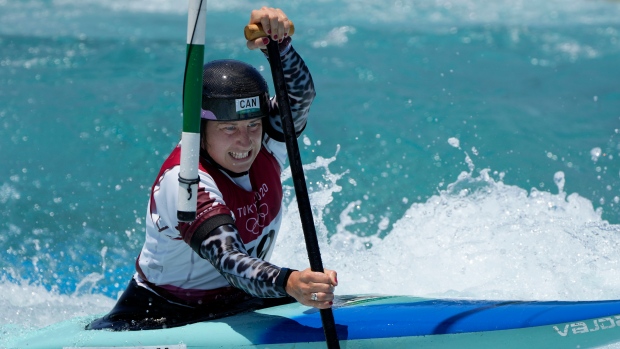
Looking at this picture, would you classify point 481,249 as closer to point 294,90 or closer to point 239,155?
point 294,90

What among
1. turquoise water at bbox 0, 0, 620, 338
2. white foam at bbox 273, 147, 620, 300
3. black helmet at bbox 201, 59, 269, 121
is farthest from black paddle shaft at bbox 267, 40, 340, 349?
turquoise water at bbox 0, 0, 620, 338

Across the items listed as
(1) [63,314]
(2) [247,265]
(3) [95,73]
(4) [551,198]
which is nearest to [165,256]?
(2) [247,265]

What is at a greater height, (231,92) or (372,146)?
(231,92)

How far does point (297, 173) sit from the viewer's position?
7.39ft

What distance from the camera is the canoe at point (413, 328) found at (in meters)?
2.39

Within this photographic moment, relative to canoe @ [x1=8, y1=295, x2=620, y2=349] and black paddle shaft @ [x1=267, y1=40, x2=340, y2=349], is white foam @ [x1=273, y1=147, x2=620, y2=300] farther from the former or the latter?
black paddle shaft @ [x1=267, y1=40, x2=340, y2=349]

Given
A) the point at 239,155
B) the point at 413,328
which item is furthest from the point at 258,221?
the point at 413,328

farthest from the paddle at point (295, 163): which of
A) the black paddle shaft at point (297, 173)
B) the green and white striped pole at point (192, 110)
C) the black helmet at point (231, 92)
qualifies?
the green and white striped pole at point (192, 110)

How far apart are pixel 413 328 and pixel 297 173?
0.60 meters

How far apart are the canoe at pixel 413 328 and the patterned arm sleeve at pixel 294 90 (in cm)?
60

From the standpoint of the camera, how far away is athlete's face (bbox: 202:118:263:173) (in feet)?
7.82

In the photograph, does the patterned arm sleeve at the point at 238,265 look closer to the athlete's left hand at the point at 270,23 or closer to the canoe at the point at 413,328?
the canoe at the point at 413,328

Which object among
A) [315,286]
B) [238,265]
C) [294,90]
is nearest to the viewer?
[315,286]

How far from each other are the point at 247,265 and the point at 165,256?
433 millimetres
